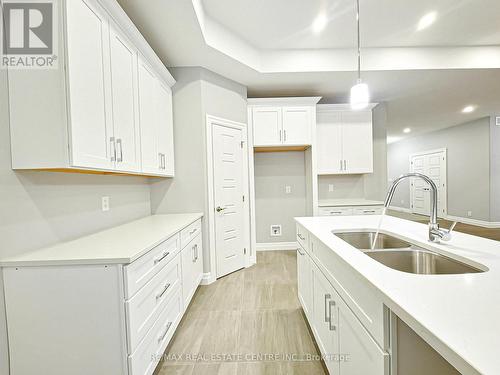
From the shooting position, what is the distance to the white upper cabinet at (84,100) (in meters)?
1.16

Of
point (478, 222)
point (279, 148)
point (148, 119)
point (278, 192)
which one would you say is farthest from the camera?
point (478, 222)

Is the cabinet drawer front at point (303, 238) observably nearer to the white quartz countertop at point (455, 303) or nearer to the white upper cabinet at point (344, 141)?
the white quartz countertop at point (455, 303)

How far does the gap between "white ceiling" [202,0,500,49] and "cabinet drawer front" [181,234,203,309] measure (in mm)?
2470

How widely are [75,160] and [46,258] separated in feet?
1.71

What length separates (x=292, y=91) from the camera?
146 inches

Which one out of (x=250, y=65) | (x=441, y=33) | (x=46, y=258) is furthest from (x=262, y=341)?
(x=441, y=33)

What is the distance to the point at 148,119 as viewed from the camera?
2.10m

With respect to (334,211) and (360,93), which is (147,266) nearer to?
(360,93)

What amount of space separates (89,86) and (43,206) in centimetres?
78

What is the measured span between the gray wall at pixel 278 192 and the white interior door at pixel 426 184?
523cm

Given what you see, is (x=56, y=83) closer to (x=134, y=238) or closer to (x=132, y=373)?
(x=134, y=238)

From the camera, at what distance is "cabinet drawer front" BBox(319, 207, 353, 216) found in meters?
3.44

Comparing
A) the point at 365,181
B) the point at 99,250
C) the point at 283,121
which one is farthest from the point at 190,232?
the point at 365,181

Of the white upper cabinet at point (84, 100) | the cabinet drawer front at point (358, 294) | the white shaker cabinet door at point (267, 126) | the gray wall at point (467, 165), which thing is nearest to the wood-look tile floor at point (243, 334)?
the cabinet drawer front at point (358, 294)
